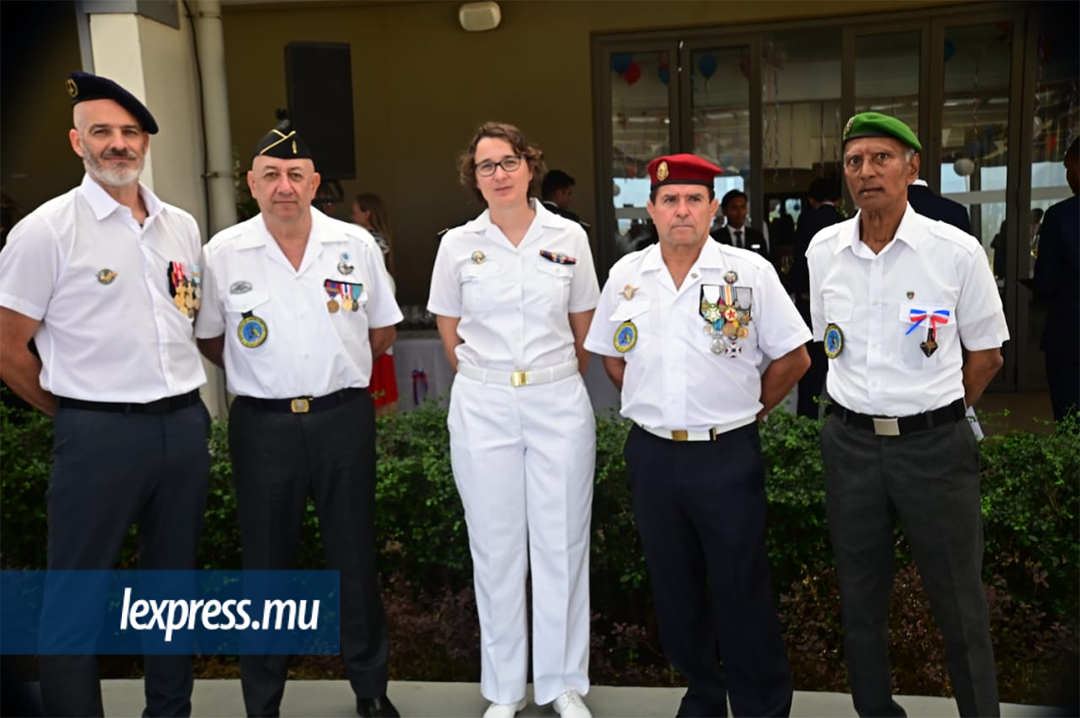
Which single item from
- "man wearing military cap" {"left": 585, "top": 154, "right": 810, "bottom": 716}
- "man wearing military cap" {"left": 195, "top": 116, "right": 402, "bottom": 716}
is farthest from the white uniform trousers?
"man wearing military cap" {"left": 195, "top": 116, "right": 402, "bottom": 716}

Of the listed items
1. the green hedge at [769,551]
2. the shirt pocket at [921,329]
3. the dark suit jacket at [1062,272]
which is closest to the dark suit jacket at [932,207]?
the green hedge at [769,551]

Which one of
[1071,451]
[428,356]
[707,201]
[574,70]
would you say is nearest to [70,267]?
[707,201]

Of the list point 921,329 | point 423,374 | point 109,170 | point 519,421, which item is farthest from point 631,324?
point 423,374

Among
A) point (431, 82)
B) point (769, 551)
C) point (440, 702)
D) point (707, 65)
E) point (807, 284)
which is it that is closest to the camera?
point (440, 702)

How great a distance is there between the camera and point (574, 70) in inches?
356

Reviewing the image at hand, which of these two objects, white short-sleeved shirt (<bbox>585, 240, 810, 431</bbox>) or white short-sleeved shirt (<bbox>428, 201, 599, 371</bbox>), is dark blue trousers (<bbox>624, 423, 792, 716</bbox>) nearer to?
white short-sleeved shirt (<bbox>585, 240, 810, 431</bbox>)

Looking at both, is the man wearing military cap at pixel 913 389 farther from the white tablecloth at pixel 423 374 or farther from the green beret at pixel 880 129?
the white tablecloth at pixel 423 374

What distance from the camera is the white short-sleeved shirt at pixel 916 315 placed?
8.73 ft

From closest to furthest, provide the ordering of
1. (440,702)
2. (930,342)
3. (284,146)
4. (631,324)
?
(930,342) < (631,324) < (284,146) < (440,702)

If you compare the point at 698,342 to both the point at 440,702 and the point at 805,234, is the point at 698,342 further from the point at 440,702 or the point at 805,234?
the point at 805,234

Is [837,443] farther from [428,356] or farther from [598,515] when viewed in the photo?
[428,356]

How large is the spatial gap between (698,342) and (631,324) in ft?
0.71

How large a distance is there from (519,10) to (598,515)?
6.61 metres

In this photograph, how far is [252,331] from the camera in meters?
3.04
